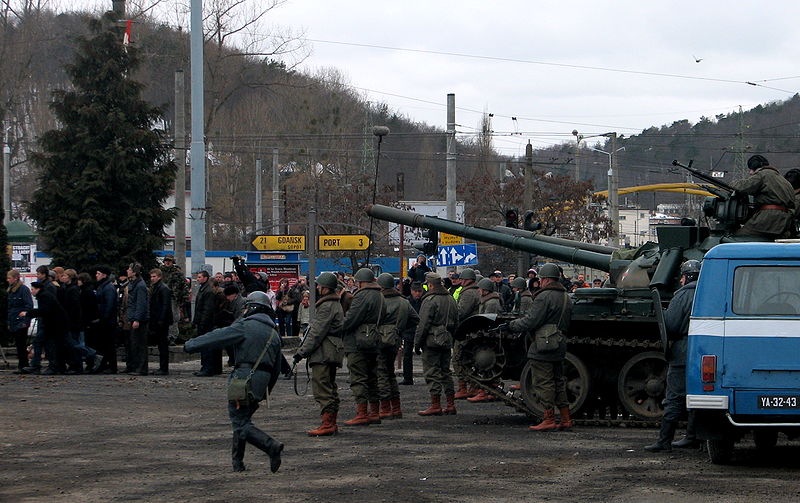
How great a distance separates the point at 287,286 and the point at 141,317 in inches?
383

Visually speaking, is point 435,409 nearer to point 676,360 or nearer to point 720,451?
point 676,360

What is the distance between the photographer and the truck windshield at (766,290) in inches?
423

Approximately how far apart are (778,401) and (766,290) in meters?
0.94

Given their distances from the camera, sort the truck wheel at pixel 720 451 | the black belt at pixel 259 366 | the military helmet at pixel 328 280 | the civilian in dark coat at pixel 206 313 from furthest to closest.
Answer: the civilian in dark coat at pixel 206 313 → the military helmet at pixel 328 280 → the truck wheel at pixel 720 451 → the black belt at pixel 259 366

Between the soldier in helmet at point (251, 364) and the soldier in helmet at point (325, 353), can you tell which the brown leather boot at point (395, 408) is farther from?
the soldier in helmet at point (251, 364)

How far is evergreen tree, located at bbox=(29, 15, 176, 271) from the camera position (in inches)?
1038

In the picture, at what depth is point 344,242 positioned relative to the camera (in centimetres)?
2648

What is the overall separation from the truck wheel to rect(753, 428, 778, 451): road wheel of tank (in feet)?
1.13

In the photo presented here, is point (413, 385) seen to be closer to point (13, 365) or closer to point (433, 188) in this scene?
point (13, 365)

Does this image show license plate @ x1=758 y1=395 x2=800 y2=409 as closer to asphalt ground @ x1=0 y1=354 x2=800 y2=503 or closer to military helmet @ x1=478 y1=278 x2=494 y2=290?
asphalt ground @ x1=0 y1=354 x2=800 y2=503

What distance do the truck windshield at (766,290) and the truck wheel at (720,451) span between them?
1.23 meters

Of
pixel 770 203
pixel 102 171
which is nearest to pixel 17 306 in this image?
pixel 102 171

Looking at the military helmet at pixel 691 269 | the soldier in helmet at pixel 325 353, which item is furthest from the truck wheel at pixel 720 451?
the soldier in helmet at pixel 325 353

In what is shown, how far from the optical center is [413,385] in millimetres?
20406
